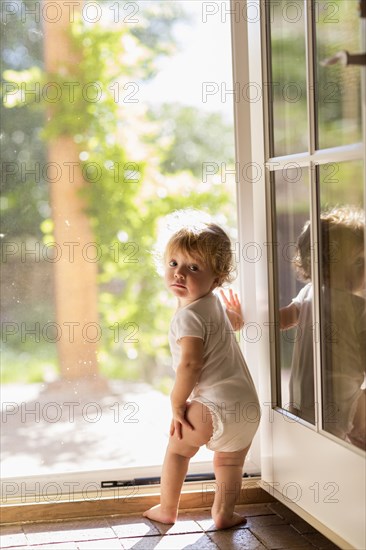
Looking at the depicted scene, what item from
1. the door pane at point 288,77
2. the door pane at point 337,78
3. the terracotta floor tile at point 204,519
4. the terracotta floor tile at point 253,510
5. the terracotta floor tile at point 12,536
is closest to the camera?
the door pane at point 337,78

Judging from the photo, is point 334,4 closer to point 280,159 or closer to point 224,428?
point 280,159

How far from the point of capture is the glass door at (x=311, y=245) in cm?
178

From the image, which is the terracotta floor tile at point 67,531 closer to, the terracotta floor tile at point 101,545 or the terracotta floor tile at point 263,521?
the terracotta floor tile at point 101,545

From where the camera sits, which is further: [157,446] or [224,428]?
[157,446]

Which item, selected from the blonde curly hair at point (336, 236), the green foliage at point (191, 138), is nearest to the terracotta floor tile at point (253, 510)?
the blonde curly hair at point (336, 236)

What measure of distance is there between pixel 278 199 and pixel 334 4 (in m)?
0.53

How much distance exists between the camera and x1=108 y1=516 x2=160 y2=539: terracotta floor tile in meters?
2.17

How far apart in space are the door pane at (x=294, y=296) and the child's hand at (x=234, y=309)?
0.20 metres

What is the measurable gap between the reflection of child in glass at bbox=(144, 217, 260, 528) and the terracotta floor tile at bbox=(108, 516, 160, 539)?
0.11 m

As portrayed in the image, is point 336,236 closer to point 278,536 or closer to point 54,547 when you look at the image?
point 278,536

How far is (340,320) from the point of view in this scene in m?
1.86

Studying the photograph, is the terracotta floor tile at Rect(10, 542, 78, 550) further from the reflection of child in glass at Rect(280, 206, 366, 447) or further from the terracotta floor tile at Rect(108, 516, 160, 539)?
the reflection of child in glass at Rect(280, 206, 366, 447)

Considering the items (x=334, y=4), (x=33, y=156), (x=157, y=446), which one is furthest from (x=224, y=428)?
(x=334, y=4)

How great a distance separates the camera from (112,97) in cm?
239
